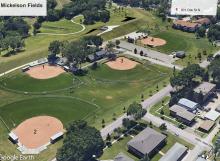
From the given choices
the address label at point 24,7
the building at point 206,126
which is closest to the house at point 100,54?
the building at point 206,126

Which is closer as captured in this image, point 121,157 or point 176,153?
point 121,157

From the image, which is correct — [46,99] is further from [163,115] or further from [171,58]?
[171,58]

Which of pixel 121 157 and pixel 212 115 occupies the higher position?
pixel 212 115

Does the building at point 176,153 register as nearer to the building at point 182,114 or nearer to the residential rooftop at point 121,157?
the residential rooftop at point 121,157

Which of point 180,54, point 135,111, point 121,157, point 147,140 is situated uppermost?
point 180,54

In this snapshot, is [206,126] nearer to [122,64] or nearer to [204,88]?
[204,88]

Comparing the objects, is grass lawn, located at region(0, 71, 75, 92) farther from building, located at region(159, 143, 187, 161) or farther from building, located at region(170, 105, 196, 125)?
building, located at region(159, 143, 187, 161)

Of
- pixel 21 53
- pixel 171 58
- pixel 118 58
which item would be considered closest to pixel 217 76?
pixel 171 58

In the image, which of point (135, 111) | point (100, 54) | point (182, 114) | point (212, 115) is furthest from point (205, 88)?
point (100, 54)

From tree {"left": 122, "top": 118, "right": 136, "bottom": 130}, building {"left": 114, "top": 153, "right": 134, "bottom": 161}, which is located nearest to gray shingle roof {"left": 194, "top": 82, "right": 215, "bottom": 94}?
tree {"left": 122, "top": 118, "right": 136, "bottom": 130}
